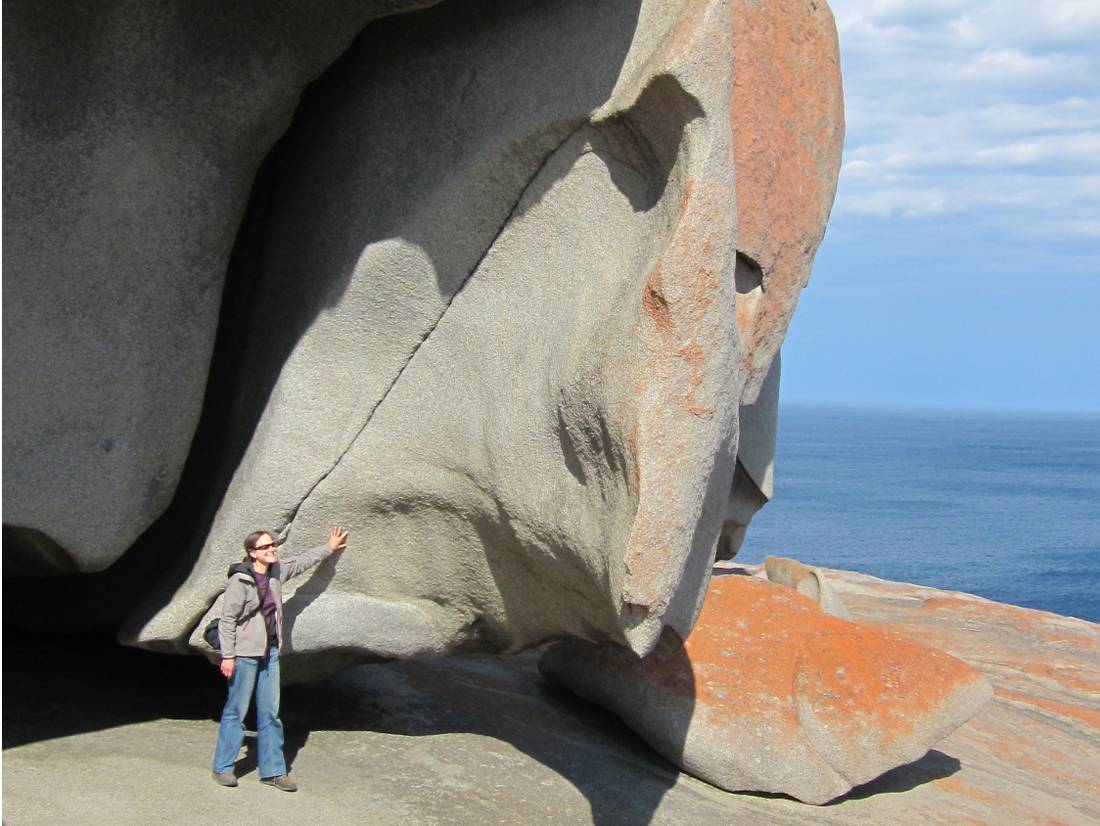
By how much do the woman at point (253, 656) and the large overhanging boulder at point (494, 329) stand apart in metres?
0.33

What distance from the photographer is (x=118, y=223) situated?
5.00 metres

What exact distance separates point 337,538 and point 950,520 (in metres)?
29.3

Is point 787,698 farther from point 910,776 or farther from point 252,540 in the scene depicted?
point 252,540

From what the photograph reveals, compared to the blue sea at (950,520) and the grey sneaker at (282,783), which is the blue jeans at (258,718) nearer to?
the grey sneaker at (282,783)

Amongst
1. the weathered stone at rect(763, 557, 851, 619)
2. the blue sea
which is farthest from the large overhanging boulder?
the blue sea

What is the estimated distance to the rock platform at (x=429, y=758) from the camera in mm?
4863

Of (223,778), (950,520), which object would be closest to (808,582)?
(223,778)

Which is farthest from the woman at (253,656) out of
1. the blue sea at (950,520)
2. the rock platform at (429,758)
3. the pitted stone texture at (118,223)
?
the blue sea at (950,520)

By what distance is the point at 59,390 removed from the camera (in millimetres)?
4906

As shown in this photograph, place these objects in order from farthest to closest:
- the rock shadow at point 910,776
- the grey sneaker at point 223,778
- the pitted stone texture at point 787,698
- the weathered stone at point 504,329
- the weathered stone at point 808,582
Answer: the weathered stone at point 808,582 → the rock shadow at point 910,776 → the pitted stone texture at point 787,698 → the grey sneaker at point 223,778 → the weathered stone at point 504,329

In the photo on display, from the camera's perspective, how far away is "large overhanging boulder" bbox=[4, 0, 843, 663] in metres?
4.52

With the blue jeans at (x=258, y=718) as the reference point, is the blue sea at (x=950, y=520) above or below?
below

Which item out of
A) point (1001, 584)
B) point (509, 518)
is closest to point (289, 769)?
point (509, 518)

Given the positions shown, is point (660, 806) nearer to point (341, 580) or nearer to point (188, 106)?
point (341, 580)
